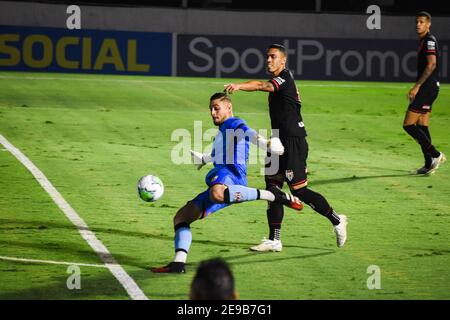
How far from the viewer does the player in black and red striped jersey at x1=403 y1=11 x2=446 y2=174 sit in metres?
16.7

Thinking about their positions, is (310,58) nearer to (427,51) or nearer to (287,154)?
(427,51)

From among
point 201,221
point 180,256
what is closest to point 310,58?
point 201,221

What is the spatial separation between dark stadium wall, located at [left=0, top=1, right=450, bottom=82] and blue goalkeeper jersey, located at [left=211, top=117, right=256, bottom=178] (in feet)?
91.1

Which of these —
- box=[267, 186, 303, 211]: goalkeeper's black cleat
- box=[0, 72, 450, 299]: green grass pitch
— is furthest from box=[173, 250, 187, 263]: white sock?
box=[267, 186, 303, 211]: goalkeeper's black cleat

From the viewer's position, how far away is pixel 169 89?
31922mm

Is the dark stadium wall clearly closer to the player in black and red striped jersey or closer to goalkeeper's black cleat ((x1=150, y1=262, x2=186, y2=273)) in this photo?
the player in black and red striped jersey

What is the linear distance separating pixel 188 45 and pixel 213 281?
3420 centimetres

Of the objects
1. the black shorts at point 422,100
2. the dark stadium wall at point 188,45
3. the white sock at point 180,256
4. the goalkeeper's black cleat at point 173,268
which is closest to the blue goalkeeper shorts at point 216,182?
the white sock at point 180,256

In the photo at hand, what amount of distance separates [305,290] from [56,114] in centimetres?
1510

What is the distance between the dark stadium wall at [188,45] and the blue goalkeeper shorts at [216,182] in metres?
27.9

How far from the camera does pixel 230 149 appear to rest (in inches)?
416

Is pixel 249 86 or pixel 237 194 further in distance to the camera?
pixel 249 86

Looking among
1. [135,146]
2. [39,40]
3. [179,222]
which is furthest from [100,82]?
[179,222]

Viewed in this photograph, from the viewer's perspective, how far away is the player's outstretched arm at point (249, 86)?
10.3 metres
